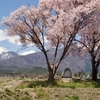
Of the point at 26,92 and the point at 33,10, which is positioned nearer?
the point at 26,92

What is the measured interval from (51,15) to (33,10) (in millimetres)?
3223

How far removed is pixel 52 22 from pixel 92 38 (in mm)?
6798

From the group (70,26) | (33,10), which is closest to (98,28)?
(70,26)

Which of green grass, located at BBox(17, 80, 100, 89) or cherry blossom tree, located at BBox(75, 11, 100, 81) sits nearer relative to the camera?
green grass, located at BBox(17, 80, 100, 89)

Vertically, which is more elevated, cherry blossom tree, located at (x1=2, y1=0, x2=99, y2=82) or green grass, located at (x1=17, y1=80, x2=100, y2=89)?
cherry blossom tree, located at (x1=2, y1=0, x2=99, y2=82)

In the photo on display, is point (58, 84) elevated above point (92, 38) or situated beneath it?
situated beneath

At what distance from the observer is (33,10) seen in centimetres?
3359

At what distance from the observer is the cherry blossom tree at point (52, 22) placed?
31828 millimetres

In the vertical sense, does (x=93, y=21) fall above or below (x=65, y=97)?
above

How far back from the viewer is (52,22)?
35.5m

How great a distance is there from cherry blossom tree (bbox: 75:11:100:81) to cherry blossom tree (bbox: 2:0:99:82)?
2.33 m

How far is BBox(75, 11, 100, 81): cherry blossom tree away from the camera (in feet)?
115

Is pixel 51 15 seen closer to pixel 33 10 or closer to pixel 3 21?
pixel 33 10

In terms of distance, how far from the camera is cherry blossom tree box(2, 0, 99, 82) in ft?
104
